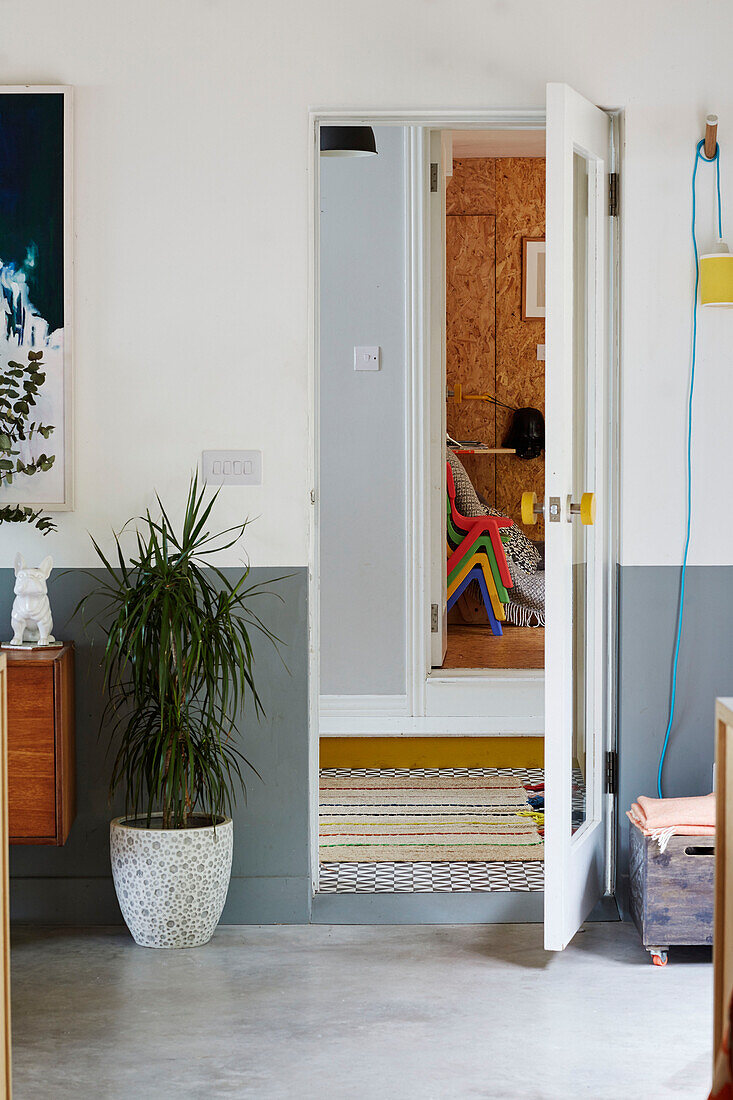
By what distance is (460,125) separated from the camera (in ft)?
11.0

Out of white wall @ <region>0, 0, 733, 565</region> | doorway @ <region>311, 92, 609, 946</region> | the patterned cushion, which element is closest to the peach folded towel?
white wall @ <region>0, 0, 733, 565</region>

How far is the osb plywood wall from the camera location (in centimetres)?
784

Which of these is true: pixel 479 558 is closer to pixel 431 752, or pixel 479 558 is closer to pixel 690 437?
pixel 431 752

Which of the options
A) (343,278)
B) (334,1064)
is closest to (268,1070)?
(334,1064)

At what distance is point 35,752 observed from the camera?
3051 millimetres

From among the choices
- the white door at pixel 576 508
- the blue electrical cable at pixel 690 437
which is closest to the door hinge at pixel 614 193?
the white door at pixel 576 508

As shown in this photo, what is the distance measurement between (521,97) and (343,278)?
1748 millimetres

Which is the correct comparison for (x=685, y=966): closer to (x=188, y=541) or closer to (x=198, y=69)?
(x=188, y=541)

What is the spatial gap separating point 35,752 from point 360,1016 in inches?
41.8

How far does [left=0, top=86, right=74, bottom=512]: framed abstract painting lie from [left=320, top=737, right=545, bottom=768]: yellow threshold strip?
6.79 ft

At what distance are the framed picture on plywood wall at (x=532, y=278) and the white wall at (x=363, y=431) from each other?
10.2 ft

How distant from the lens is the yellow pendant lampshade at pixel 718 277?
3178 mm

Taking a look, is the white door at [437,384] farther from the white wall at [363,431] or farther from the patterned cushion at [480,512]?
the patterned cushion at [480,512]

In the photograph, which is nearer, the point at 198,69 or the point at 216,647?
the point at 216,647
